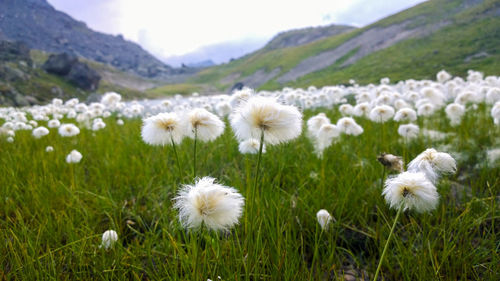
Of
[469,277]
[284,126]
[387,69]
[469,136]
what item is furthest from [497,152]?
[387,69]

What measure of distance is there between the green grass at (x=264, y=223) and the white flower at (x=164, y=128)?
286 millimetres

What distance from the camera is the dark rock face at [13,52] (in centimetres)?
5609

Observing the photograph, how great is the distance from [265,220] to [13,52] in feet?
258

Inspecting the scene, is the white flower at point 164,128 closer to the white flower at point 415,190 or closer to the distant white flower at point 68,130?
the white flower at point 415,190

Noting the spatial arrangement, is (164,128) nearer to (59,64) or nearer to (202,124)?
(202,124)

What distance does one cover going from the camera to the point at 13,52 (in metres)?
59.0

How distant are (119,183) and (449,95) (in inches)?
299

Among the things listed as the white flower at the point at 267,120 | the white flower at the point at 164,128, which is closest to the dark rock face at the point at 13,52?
the white flower at the point at 164,128

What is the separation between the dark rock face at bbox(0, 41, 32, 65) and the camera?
56.1 meters

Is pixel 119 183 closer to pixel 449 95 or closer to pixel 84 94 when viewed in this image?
pixel 449 95

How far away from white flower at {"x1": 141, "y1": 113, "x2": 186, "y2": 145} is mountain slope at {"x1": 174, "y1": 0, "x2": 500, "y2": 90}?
26.4m

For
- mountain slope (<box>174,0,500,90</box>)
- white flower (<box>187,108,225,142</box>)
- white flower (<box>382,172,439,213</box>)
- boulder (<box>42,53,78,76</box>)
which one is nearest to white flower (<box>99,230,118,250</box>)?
Result: white flower (<box>187,108,225,142</box>)

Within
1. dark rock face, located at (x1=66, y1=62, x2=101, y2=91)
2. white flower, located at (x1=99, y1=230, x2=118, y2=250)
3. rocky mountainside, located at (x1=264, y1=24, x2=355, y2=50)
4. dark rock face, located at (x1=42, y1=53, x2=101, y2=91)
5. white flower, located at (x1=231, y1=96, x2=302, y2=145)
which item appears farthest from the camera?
rocky mountainside, located at (x1=264, y1=24, x2=355, y2=50)

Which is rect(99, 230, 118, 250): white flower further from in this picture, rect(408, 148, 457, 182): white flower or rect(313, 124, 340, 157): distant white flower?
rect(313, 124, 340, 157): distant white flower
